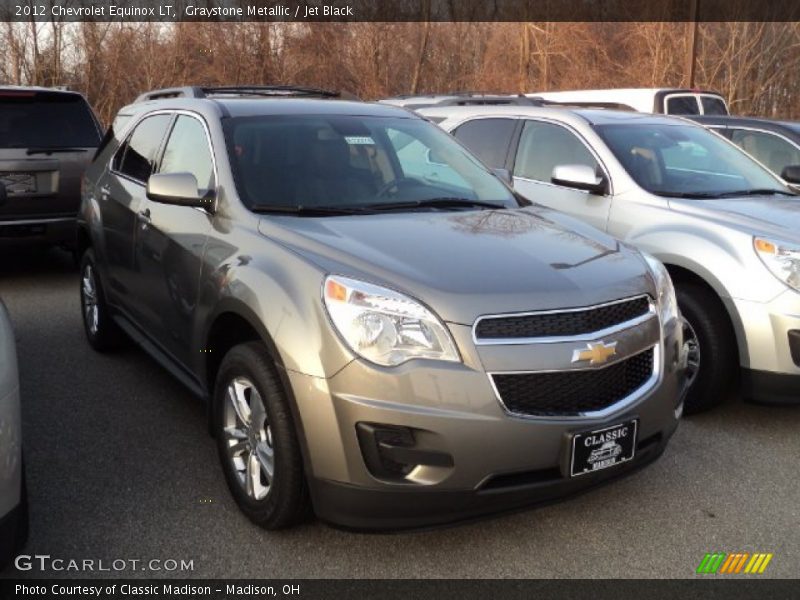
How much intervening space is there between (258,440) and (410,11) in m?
26.6

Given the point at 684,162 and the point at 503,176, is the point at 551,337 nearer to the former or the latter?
the point at 503,176

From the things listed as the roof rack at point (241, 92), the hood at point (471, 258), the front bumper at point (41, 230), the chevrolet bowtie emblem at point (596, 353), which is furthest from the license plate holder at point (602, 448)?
the front bumper at point (41, 230)

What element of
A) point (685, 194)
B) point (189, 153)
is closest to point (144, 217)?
point (189, 153)

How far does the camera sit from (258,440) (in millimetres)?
3410

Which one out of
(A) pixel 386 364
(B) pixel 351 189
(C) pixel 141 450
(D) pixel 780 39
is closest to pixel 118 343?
(C) pixel 141 450

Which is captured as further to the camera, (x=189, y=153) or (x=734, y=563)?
(x=189, y=153)

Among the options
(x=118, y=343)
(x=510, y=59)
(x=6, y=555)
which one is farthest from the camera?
(x=510, y=59)

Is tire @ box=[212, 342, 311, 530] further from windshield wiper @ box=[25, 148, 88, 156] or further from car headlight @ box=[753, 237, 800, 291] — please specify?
windshield wiper @ box=[25, 148, 88, 156]

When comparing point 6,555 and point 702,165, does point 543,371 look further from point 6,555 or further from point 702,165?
point 702,165

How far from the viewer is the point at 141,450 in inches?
167

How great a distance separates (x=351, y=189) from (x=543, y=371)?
1.58 meters

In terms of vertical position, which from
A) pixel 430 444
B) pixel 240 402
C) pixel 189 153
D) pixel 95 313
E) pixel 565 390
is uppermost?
pixel 189 153

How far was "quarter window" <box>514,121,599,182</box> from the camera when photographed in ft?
19.6

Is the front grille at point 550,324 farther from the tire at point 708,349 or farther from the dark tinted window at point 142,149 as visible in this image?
the dark tinted window at point 142,149
